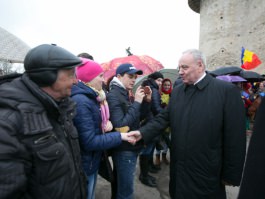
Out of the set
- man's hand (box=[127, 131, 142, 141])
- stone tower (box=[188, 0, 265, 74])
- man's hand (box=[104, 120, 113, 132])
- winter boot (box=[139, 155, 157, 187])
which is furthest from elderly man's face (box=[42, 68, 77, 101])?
stone tower (box=[188, 0, 265, 74])

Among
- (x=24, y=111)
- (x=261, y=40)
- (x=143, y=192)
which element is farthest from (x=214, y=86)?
(x=261, y=40)

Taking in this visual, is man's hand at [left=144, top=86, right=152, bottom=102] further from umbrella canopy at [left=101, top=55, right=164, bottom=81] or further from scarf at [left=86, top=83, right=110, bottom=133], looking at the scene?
umbrella canopy at [left=101, top=55, right=164, bottom=81]

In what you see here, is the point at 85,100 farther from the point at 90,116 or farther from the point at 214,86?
the point at 214,86

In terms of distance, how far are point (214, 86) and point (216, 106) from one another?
0.22 meters

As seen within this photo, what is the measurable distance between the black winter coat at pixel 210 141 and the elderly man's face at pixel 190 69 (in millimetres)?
92

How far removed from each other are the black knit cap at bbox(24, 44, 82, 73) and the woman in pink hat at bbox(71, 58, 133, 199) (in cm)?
59

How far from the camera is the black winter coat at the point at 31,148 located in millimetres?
1008

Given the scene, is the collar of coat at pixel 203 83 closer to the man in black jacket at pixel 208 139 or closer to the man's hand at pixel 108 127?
the man in black jacket at pixel 208 139

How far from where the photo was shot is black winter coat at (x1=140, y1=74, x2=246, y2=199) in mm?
1877

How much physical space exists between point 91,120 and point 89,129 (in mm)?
85

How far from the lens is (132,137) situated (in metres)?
2.18

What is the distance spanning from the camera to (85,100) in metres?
1.84

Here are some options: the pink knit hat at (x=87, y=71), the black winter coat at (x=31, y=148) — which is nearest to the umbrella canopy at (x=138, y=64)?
the pink knit hat at (x=87, y=71)

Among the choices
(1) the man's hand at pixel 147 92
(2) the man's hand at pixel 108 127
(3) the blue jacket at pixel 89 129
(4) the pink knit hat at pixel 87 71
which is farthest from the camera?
(1) the man's hand at pixel 147 92
